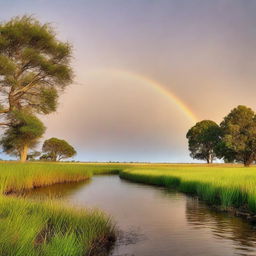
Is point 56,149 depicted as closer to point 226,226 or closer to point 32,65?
point 32,65

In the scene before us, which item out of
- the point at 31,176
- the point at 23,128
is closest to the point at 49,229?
the point at 31,176

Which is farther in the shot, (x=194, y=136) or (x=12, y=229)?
(x=194, y=136)

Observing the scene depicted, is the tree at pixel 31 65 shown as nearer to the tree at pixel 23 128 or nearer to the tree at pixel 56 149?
the tree at pixel 23 128

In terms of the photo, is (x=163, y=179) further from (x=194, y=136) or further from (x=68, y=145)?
(x=68, y=145)

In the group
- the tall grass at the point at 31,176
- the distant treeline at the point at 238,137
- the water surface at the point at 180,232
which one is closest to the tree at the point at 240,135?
the distant treeline at the point at 238,137

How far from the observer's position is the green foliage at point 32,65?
35531mm

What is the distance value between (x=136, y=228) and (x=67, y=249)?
19.3ft

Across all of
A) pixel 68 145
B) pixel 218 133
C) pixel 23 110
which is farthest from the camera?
pixel 68 145

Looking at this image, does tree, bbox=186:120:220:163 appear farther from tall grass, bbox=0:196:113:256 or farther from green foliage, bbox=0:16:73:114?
tall grass, bbox=0:196:113:256

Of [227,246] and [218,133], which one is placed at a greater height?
[218,133]

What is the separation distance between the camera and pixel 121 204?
19469mm

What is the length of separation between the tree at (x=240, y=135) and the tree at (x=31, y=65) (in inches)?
1775

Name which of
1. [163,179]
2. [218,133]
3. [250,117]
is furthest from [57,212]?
[218,133]

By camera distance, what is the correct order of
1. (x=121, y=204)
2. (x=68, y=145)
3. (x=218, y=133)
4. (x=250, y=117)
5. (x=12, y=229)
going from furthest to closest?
(x=68, y=145)
(x=218, y=133)
(x=250, y=117)
(x=121, y=204)
(x=12, y=229)
